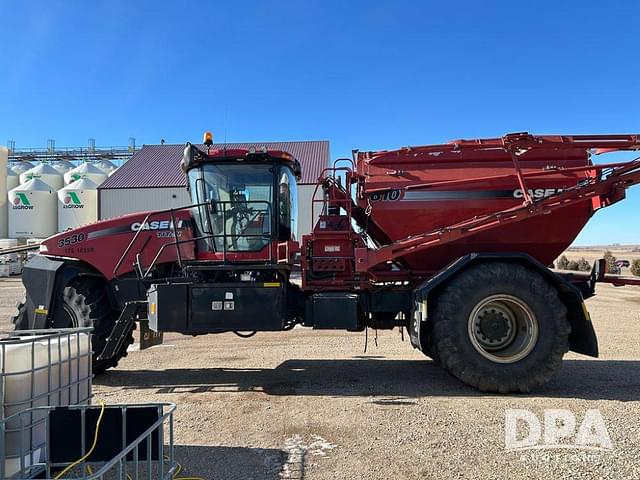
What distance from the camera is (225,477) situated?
138 inches

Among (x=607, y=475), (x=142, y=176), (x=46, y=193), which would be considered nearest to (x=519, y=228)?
(x=607, y=475)

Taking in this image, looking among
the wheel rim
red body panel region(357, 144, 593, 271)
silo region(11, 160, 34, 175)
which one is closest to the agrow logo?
silo region(11, 160, 34, 175)

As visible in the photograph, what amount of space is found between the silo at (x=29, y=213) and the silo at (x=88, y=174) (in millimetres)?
2618

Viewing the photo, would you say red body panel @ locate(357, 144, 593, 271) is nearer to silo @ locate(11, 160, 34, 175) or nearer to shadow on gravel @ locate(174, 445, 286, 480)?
shadow on gravel @ locate(174, 445, 286, 480)

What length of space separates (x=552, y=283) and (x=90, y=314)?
5795mm

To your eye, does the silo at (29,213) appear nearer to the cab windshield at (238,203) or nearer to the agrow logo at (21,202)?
the agrow logo at (21,202)

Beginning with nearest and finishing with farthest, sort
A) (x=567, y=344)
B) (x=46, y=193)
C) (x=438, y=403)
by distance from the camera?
(x=438, y=403)
(x=567, y=344)
(x=46, y=193)

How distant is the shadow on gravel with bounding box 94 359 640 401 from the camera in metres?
5.62

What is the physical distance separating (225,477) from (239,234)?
11.5 feet

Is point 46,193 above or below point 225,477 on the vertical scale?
above

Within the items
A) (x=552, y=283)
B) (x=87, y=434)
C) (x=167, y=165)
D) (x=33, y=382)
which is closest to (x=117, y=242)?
(x=33, y=382)

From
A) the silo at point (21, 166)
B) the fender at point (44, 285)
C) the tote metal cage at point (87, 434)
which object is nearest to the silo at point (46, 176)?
the silo at point (21, 166)

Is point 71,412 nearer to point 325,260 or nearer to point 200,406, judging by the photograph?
point 200,406

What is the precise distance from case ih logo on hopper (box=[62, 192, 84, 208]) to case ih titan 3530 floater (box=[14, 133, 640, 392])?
1215 inches
